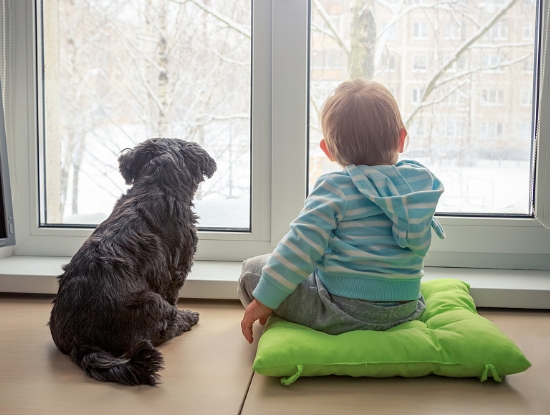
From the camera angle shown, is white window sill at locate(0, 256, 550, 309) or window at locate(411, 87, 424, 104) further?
window at locate(411, 87, 424, 104)

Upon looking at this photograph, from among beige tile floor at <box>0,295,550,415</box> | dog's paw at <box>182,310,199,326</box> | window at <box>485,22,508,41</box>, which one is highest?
window at <box>485,22,508,41</box>

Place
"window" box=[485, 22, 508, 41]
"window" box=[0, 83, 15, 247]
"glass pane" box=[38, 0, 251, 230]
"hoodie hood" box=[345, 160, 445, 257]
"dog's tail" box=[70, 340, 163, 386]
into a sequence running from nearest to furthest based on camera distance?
1. "dog's tail" box=[70, 340, 163, 386]
2. "hoodie hood" box=[345, 160, 445, 257]
3. "window" box=[0, 83, 15, 247]
4. "window" box=[485, 22, 508, 41]
5. "glass pane" box=[38, 0, 251, 230]

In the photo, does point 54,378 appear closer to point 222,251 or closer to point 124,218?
point 124,218

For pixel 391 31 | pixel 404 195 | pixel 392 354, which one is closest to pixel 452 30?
pixel 391 31

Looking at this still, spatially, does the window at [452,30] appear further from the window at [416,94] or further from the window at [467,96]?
the window at [416,94]

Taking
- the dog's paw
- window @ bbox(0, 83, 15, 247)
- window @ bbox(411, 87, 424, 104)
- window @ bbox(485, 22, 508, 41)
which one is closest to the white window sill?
the dog's paw

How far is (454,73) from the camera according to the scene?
2.20 m

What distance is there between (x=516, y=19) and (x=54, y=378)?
1855 mm

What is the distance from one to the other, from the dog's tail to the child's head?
0.70 metres

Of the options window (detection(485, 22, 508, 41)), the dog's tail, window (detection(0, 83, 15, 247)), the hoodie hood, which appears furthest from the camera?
window (detection(485, 22, 508, 41))

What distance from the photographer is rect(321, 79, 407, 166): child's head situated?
157 centimetres

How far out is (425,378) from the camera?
145 cm

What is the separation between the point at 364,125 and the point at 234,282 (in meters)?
0.75

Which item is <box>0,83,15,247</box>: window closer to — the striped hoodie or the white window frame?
the white window frame
